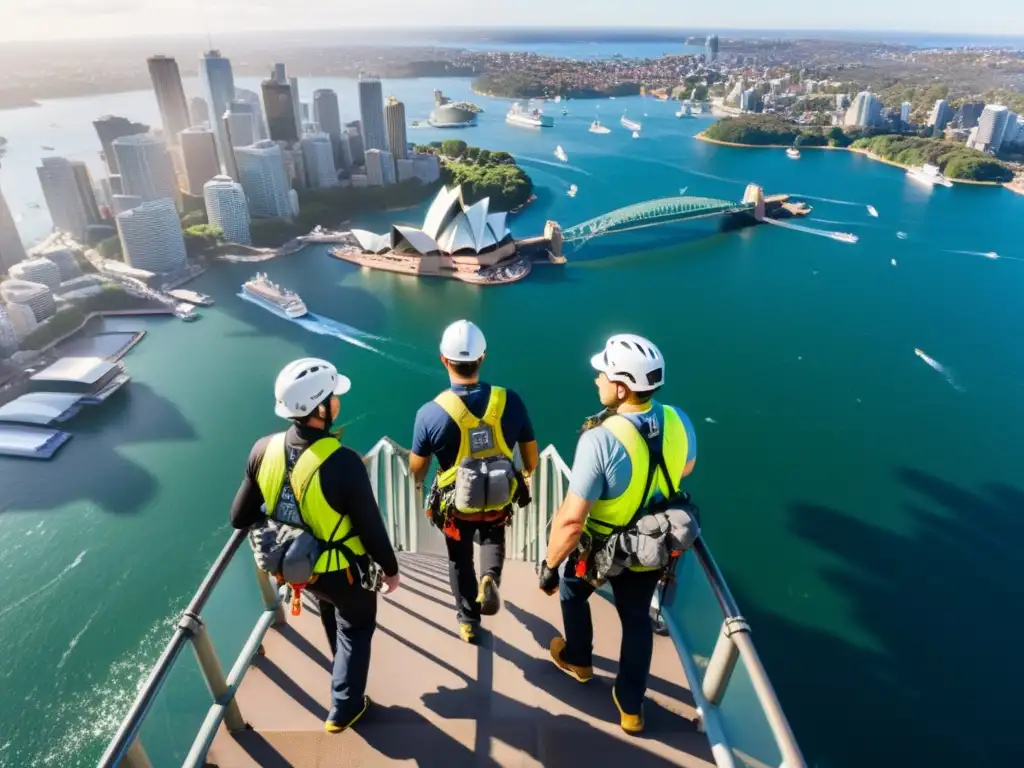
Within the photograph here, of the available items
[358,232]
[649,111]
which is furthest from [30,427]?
[649,111]

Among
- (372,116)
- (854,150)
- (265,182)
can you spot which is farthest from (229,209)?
(854,150)

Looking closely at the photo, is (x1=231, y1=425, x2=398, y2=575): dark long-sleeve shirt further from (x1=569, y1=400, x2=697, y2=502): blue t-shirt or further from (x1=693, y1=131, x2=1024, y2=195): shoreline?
(x1=693, y1=131, x2=1024, y2=195): shoreline

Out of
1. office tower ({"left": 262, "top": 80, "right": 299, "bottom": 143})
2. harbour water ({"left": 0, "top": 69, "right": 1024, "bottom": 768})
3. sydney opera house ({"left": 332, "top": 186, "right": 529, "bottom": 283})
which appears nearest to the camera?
harbour water ({"left": 0, "top": 69, "right": 1024, "bottom": 768})

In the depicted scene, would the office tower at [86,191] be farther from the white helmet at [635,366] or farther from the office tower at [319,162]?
the white helmet at [635,366]

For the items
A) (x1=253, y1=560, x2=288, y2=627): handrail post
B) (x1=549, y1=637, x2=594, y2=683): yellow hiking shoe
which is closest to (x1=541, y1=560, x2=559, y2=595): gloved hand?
(x1=549, y1=637, x2=594, y2=683): yellow hiking shoe

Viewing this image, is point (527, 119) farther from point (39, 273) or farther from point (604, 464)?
point (604, 464)

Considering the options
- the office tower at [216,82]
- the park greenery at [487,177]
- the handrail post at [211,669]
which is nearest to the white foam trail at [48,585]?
the handrail post at [211,669]

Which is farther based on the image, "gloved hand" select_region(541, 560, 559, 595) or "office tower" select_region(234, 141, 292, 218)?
"office tower" select_region(234, 141, 292, 218)

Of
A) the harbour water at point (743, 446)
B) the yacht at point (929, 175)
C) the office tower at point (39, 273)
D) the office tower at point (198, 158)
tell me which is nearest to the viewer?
the harbour water at point (743, 446)
